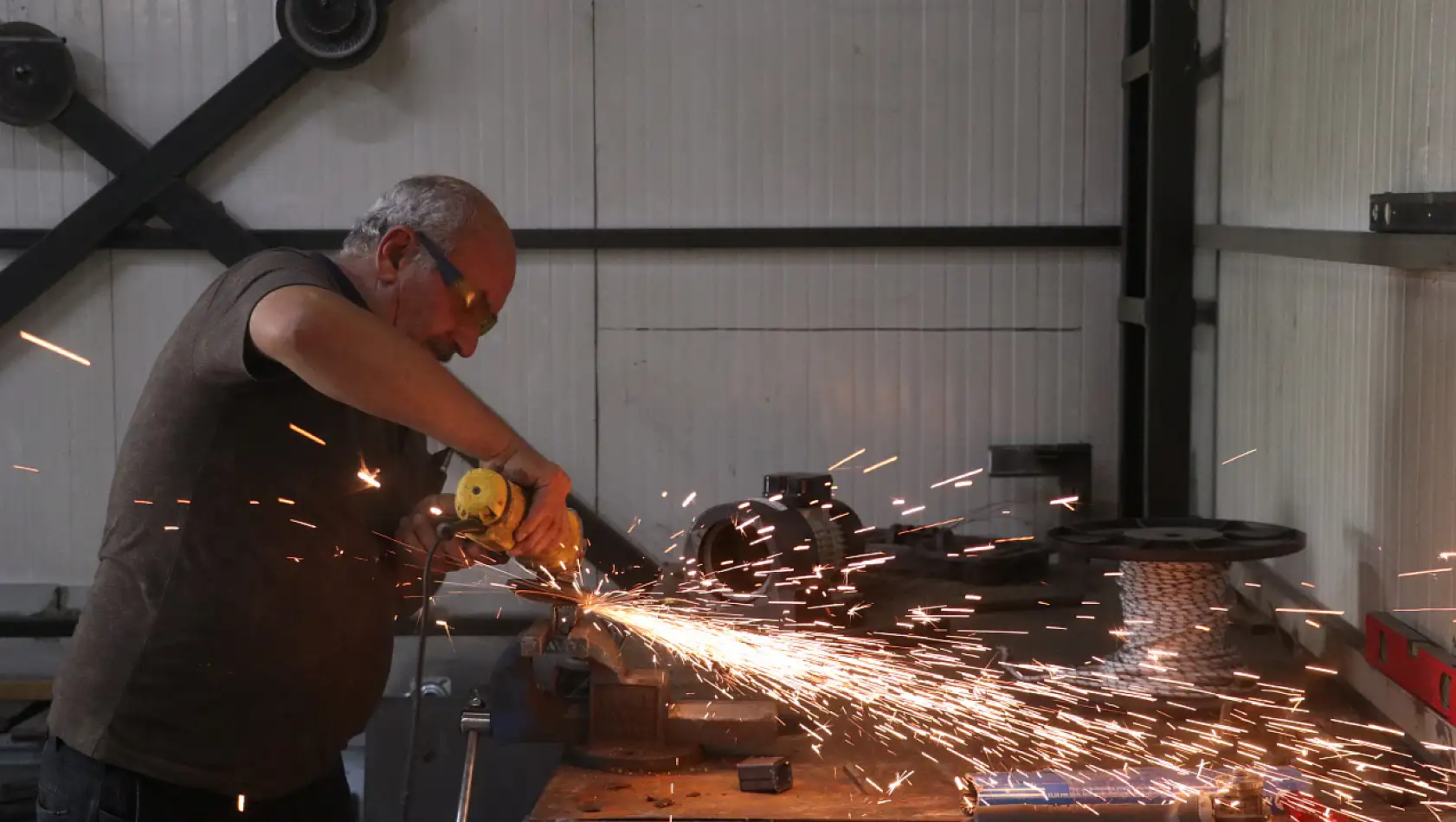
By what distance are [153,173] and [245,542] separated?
10.4 ft

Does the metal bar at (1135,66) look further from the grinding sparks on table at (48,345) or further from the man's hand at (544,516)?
the grinding sparks on table at (48,345)

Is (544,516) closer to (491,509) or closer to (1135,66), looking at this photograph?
(491,509)

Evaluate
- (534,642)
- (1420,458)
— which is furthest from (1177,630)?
(534,642)

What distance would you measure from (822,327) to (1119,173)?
115 centimetres

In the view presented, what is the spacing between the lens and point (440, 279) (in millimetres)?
2195

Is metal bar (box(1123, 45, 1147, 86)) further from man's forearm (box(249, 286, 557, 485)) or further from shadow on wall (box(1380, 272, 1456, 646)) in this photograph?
man's forearm (box(249, 286, 557, 485))

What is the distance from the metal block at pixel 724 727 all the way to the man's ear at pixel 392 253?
0.90 m

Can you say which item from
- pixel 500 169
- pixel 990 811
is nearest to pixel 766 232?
pixel 500 169

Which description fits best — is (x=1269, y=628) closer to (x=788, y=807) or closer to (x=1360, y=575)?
(x=1360, y=575)

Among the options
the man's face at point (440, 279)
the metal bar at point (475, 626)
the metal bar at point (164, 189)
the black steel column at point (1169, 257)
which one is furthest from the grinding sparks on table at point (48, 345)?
the black steel column at point (1169, 257)

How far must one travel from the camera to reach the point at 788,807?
2209 mm

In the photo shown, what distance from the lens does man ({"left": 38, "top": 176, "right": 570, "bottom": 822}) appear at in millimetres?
2094

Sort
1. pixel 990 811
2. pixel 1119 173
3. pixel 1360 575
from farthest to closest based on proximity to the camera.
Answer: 1. pixel 1119 173
2. pixel 1360 575
3. pixel 990 811

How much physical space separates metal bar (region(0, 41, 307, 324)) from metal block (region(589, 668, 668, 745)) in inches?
124
